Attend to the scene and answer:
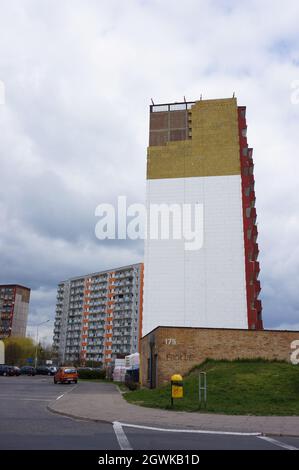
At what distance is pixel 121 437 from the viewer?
33.8 feet

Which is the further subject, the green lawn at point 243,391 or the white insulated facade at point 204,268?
the white insulated facade at point 204,268

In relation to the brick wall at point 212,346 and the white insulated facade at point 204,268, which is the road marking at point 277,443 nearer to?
the brick wall at point 212,346

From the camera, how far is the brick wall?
1092 inches

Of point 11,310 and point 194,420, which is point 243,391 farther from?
point 11,310

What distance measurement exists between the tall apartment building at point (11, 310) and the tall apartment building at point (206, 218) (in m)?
109

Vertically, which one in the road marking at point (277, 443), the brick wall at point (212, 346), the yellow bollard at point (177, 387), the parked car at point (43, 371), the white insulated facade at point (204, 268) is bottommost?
the road marking at point (277, 443)

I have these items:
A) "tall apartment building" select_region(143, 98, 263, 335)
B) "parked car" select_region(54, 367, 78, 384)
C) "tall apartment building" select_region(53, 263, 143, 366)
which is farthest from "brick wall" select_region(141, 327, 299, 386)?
"tall apartment building" select_region(53, 263, 143, 366)

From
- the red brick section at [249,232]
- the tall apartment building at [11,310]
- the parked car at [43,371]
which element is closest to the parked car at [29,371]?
the parked car at [43,371]

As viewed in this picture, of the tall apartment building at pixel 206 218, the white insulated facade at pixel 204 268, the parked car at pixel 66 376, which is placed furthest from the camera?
the tall apartment building at pixel 206 218

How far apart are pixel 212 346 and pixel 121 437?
1839 cm

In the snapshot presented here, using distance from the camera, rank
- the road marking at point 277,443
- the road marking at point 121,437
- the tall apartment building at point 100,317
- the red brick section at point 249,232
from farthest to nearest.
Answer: the tall apartment building at point 100,317
the red brick section at point 249,232
the road marking at point 277,443
the road marking at point 121,437

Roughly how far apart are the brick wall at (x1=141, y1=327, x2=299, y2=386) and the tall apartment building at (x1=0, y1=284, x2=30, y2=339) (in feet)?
419

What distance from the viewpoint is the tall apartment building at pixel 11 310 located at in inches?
5761

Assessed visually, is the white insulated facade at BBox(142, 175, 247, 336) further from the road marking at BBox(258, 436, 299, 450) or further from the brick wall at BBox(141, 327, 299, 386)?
the road marking at BBox(258, 436, 299, 450)
